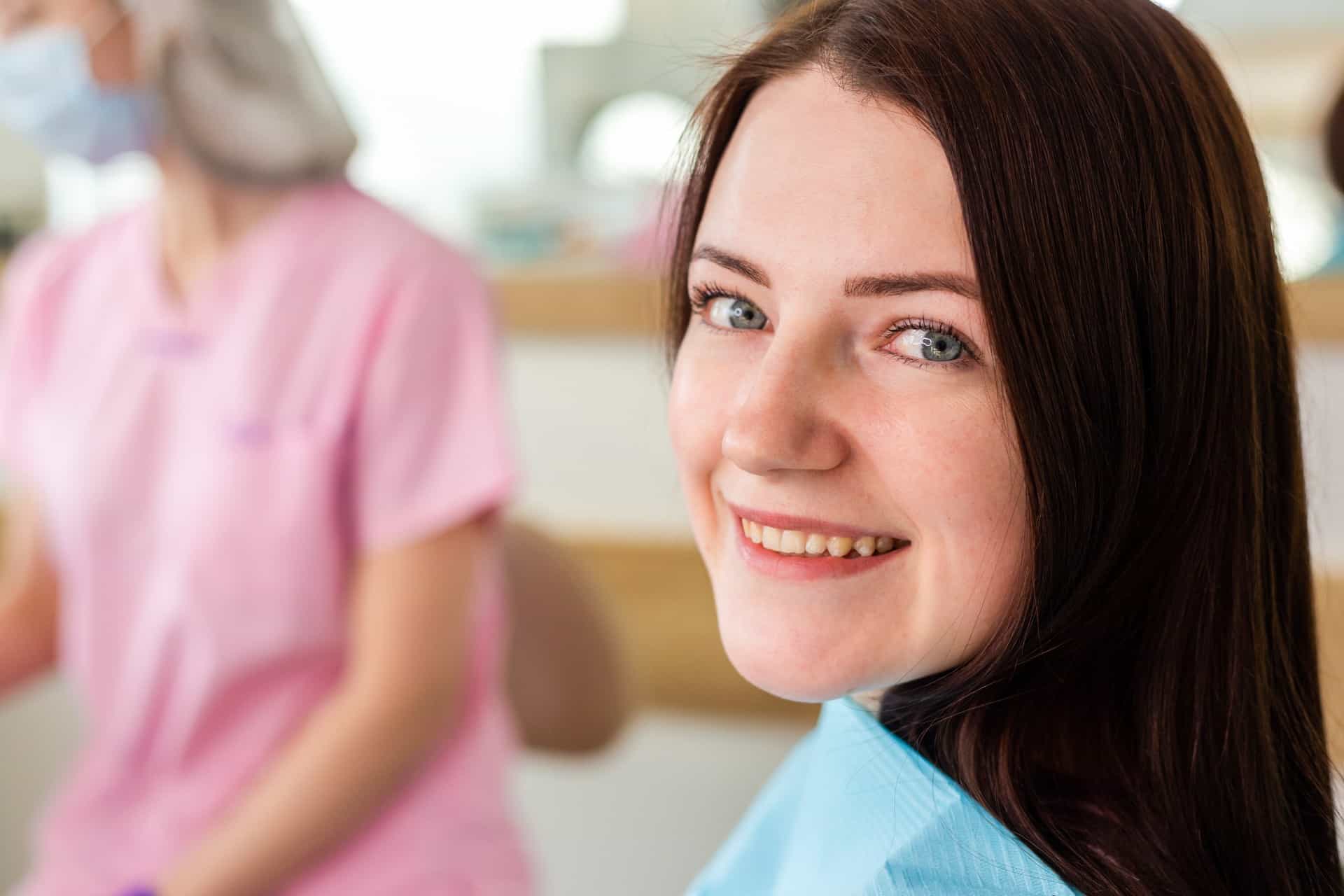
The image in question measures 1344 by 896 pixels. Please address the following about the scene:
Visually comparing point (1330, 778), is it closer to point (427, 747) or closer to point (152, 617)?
point (427, 747)

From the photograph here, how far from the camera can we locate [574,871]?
189 cm

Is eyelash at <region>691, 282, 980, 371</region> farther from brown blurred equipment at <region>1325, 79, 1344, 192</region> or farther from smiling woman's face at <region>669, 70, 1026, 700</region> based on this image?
brown blurred equipment at <region>1325, 79, 1344, 192</region>

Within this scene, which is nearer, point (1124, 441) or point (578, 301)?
point (1124, 441)

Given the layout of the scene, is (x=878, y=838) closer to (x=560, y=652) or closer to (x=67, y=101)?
(x=560, y=652)

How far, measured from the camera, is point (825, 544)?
1.88 ft

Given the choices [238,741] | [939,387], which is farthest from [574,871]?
[939,387]

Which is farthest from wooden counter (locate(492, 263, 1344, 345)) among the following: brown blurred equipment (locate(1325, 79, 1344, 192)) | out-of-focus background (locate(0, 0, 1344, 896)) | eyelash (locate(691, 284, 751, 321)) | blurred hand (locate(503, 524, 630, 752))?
eyelash (locate(691, 284, 751, 321))

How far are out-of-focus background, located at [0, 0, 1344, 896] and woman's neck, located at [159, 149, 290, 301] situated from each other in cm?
53

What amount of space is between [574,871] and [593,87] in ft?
3.71

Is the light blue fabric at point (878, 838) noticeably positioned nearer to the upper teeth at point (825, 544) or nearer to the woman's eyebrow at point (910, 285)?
the upper teeth at point (825, 544)

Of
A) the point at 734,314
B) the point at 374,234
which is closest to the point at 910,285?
the point at 734,314

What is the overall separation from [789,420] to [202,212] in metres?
0.78

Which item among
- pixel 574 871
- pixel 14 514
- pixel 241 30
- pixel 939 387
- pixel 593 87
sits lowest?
pixel 574 871

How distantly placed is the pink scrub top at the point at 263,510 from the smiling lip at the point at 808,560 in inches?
19.9
